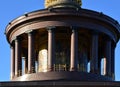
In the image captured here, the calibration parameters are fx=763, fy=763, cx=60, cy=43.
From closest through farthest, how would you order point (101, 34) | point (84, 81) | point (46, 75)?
point (84, 81) → point (46, 75) → point (101, 34)

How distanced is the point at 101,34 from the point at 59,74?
6.22 meters

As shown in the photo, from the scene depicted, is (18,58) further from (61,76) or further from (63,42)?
(61,76)

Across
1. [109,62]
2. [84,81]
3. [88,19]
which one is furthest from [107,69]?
[84,81]

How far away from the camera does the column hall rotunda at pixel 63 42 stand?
206ft

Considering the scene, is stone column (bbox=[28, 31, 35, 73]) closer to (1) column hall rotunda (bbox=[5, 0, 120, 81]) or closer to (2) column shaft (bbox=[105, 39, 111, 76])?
(1) column hall rotunda (bbox=[5, 0, 120, 81])

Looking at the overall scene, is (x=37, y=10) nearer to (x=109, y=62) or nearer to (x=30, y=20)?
(x=30, y=20)

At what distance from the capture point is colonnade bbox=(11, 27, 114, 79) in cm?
6294

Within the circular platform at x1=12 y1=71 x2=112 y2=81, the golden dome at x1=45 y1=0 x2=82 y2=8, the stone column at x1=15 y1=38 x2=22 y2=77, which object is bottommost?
the circular platform at x1=12 y1=71 x2=112 y2=81

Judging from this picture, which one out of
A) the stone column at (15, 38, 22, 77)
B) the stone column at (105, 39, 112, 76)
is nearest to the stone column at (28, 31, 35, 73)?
the stone column at (15, 38, 22, 77)

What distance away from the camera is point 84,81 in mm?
57219

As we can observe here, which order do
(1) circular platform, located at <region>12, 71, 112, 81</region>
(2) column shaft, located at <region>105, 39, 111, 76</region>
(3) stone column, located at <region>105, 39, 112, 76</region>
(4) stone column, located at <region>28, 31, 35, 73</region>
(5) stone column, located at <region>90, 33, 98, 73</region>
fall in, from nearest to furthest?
(1) circular platform, located at <region>12, 71, 112, 81</region>
(4) stone column, located at <region>28, 31, 35, 73</region>
(5) stone column, located at <region>90, 33, 98, 73</region>
(2) column shaft, located at <region>105, 39, 111, 76</region>
(3) stone column, located at <region>105, 39, 112, 76</region>

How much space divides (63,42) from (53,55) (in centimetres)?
287

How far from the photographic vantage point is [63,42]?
2576 inches

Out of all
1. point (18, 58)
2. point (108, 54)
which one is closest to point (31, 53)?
point (18, 58)
